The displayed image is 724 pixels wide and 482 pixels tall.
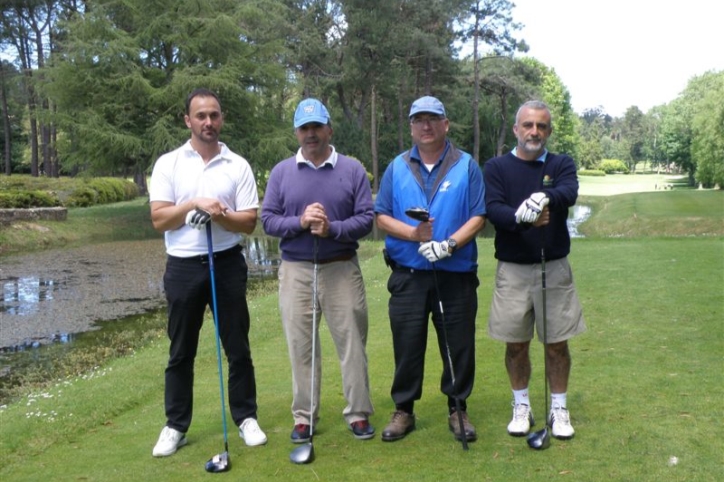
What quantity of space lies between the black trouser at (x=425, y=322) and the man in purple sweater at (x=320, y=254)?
256mm

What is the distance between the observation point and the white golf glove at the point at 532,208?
4020mm

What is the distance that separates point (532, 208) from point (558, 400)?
1327 millimetres

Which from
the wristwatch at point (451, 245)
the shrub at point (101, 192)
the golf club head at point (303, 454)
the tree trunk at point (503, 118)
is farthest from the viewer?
the tree trunk at point (503, 118)

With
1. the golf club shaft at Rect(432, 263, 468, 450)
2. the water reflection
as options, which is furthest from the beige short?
the water reflection

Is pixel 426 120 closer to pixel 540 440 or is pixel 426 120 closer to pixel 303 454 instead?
pixel 540 440

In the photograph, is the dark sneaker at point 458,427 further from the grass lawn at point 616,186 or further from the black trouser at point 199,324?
the grass lawn at point 616,186

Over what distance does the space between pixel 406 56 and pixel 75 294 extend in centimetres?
3612

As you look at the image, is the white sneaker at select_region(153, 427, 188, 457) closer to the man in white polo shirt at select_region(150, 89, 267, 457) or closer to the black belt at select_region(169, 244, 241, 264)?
the man in white polo shirt at select_region(150, 89, 267, 457)

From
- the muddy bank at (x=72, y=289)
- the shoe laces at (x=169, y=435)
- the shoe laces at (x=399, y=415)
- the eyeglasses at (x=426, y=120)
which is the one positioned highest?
the eyeglasses at (x=426, y=120)

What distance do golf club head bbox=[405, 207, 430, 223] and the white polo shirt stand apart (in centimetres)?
100

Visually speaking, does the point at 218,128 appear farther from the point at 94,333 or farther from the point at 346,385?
the point at 94,333

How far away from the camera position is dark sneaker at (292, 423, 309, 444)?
4496 mm

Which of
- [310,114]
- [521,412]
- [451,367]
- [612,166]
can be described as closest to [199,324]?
[310,114]

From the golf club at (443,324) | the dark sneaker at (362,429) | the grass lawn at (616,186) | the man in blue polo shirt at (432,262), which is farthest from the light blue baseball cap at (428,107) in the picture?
the grass lawn at (616,186)
